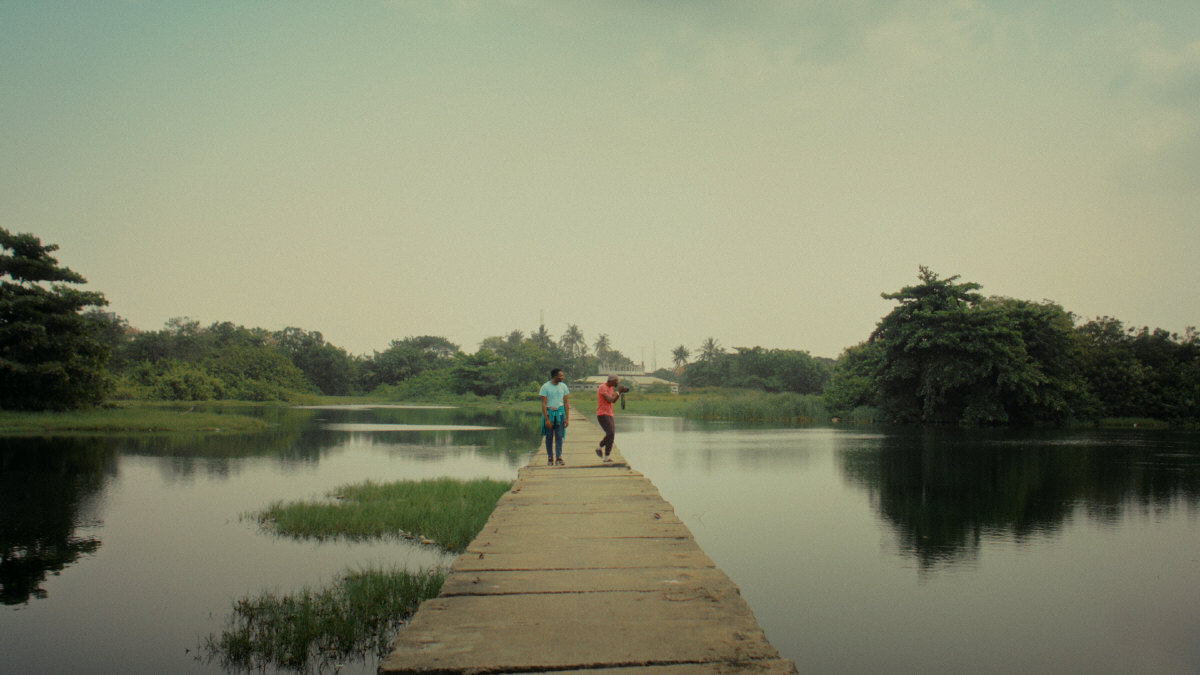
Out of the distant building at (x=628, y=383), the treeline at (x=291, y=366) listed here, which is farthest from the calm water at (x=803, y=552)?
the distant building at (x=628, y=383)

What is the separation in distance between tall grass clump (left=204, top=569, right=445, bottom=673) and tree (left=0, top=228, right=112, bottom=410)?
23978 mm

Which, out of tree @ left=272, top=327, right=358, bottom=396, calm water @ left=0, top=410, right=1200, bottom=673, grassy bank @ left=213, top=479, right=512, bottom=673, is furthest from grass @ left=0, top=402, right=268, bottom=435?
tree @ left=272, top=327, right=358, bottom=396

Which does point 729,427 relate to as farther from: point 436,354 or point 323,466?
point 436,354

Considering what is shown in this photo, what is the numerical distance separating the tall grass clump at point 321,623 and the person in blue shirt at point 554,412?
4.12 meters

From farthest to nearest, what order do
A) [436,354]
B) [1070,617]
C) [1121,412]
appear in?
[436,354] < [1121,412] < [1070,617]

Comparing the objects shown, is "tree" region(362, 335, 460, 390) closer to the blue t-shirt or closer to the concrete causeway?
the blue t-shirt

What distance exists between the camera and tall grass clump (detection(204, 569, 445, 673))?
224 inches

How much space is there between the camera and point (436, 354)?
84.1m

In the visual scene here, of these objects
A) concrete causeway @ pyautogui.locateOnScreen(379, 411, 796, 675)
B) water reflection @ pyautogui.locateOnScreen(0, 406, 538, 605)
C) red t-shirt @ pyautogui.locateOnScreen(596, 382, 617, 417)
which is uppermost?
red t-shirt @ pyautogui.locateOnScreen(596, 382, 617, 417)

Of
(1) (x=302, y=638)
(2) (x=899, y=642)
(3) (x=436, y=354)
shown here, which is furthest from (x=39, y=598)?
(3) (x=436, y=354)

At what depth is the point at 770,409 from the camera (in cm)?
4222

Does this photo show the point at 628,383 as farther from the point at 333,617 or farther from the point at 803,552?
the point at 333,617

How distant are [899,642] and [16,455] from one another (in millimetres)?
20556

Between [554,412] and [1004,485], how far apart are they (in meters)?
10.0
